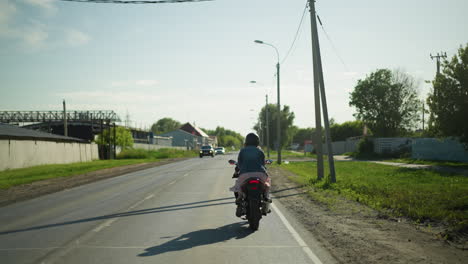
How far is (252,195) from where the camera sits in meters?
7.97

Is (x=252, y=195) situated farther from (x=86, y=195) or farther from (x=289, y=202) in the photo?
(x=86, y=195)

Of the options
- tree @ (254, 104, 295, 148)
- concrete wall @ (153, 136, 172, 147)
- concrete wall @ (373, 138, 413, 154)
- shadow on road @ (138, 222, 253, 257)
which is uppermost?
tree @ (254, 104, 295, 148)

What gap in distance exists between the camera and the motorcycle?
309 inches

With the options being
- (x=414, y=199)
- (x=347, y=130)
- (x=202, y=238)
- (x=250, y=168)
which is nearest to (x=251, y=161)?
(x=250, y=168)

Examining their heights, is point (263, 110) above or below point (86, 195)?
above

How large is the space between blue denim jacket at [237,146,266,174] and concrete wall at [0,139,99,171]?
2785cm

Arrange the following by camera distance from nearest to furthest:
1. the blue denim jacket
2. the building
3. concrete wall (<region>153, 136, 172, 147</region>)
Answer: the blue denim jacket
the building
concrete wall (<region>153, 136, 172, 147</region>)

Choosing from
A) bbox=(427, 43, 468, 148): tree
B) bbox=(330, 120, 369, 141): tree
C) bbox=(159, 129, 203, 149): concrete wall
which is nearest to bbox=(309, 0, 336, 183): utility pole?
bbox=(427, 43, 468, 148): tree

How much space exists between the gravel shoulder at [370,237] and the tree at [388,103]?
4801 centimetres

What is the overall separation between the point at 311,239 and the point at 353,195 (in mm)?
6342

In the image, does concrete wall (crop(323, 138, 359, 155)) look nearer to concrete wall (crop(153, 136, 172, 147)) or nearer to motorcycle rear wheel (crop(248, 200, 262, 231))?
motorcycle rear wheel (crop(248, 200, 262, 231))

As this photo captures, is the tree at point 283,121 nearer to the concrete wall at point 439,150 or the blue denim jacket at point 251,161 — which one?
the concrete wall at point 439,150

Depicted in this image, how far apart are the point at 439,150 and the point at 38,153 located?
116 ft

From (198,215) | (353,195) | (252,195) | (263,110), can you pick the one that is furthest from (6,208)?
(263,110)
